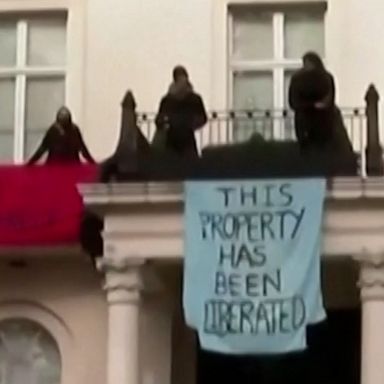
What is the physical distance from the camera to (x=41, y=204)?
19.3 metres

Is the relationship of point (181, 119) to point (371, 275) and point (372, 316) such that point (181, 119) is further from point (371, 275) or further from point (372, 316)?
point (372, 316)

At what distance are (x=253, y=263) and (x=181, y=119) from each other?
1.79 metres

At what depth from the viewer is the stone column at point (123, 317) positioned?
59.2 feet

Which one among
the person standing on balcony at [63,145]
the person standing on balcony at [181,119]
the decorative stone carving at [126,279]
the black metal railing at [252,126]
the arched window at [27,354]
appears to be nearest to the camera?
the decorative stone carving at [126,279]

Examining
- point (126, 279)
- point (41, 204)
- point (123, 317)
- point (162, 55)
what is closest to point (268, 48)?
point (162, 55)

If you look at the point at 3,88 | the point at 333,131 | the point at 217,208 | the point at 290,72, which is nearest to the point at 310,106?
the point at 333,131

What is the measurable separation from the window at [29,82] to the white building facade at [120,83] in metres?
0.01

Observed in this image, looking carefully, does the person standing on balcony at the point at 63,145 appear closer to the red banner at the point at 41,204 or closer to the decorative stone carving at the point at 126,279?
the red banner at the point at 41,204

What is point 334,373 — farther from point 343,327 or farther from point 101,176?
point 101,176

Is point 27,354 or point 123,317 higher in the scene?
point 123,317

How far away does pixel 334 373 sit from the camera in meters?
20.6

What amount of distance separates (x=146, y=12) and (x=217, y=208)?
3.92 meters

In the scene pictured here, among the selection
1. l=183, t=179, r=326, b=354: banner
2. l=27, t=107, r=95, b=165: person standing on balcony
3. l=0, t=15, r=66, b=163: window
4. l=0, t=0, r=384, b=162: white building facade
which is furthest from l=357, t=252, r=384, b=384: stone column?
l=0, t=15, r=66, b=163: window

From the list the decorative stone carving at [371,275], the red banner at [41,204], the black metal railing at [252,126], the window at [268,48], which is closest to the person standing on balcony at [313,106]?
the decorative stone carving at [371,275]
